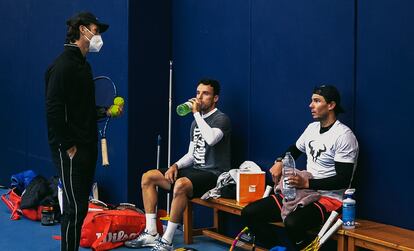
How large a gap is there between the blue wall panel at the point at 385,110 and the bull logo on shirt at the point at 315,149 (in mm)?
262

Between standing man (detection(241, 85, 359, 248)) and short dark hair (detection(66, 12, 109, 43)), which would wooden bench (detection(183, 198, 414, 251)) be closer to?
standing man (detection(241, 85, 359, 248))

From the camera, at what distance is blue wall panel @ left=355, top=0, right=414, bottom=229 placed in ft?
11.3

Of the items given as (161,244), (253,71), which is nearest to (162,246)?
(161,244)

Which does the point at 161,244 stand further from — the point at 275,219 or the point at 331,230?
the point at 331,230

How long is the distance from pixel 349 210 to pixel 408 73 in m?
0.89

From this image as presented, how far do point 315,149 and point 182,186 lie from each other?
108cm

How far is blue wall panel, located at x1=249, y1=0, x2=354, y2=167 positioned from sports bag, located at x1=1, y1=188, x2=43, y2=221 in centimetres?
218

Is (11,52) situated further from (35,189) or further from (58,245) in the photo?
(58,245)

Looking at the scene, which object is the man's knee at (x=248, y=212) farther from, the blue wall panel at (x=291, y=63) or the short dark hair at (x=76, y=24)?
the short dark hair at (x=76, y=24)

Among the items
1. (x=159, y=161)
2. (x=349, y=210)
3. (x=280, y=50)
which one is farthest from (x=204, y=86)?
(x=349, y=210)

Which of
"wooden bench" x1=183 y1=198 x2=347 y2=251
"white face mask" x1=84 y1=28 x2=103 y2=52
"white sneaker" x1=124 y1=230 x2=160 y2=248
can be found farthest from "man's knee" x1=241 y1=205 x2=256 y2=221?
"white face mask" x1=84 y1=28 x2=103 y2=52

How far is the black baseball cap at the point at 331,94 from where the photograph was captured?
3654mm

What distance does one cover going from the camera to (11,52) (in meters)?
7.26

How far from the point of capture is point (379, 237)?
3209 millimetres
